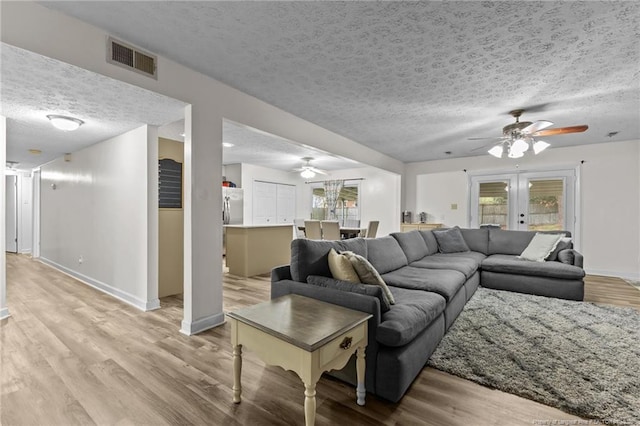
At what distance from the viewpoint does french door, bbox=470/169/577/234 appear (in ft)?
18.9

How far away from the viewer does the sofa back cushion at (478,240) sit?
16.9 ft

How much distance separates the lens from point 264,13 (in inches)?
76.5

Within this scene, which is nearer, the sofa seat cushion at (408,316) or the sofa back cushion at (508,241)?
the sofa seat cushion at (408,316)

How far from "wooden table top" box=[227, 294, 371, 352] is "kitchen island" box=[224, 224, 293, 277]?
326 cm

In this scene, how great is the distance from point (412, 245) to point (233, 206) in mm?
4808

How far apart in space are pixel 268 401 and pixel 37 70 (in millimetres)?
2868

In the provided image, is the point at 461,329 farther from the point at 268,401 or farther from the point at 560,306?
the point at 268,401

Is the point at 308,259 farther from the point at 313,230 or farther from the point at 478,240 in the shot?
the point at 478,240

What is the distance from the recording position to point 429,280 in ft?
9.19

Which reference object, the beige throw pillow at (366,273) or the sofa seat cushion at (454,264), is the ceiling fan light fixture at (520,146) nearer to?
the sofa seat cushion at (454,264)

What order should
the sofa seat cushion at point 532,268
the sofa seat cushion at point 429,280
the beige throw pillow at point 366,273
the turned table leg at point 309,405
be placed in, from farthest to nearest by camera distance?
1. the sofa seat cushion at point 532,268
2. the sofa seat cushion at point 429,280
3. the beige throw pillow at point 366,273
4. the turned table leg at point 309,405

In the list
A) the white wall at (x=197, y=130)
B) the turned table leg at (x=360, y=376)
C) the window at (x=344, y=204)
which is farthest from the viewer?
the window at (x=344, y=204)

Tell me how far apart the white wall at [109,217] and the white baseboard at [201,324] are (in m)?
0.97

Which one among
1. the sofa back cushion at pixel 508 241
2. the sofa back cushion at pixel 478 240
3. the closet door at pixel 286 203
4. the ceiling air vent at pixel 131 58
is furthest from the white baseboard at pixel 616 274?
the ceiling air vent at pixel 131 58
